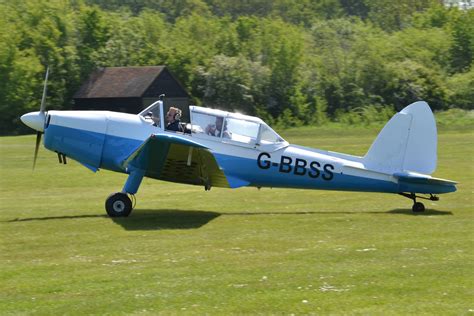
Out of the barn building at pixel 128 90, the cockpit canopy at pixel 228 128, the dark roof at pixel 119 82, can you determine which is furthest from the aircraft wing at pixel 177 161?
the dark roof at pixel 119 82

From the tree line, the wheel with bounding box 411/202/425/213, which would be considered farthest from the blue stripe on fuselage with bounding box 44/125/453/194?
the tree line

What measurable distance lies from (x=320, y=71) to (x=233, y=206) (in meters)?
41.8

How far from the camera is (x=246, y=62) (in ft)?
177

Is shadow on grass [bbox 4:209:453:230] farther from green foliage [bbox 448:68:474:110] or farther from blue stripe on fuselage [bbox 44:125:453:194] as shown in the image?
green foliage [bbox 448:68:474:110]

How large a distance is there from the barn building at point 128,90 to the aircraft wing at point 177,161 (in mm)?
34999

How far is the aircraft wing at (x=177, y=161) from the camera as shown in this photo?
12898 millimetres

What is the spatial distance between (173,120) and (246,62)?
4025cm

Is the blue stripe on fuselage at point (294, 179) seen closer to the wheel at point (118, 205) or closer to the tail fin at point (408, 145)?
the tail fin at point (408, 145)

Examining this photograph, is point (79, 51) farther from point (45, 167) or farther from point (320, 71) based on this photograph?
point (45, 167)

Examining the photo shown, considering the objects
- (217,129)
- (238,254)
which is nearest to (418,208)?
(217,129)

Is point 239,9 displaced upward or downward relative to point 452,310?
upward

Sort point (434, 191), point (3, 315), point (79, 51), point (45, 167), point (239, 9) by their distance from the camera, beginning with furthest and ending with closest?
point (239, 9) → point (79, 51) → point (45, 167) → point (434, 191) → point (3, 315)

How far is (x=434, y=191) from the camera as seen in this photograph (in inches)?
547

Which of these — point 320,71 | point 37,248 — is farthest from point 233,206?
point 320,71
